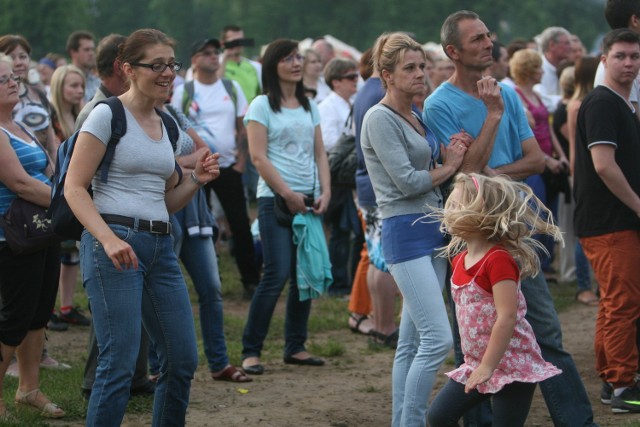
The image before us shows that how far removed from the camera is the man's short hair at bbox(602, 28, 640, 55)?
6660 mm

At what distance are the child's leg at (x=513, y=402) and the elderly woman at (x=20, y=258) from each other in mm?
2880

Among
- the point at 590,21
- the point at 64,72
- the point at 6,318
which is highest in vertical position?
the point at 590,21

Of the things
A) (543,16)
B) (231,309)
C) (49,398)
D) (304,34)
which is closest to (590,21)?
(543,16)

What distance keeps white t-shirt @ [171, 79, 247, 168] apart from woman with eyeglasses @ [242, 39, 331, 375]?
8.95ft

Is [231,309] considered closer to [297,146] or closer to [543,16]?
[297,146]

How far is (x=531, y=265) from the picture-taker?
4.96 m

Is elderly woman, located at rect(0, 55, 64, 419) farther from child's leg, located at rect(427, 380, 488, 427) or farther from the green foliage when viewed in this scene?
the green foliage

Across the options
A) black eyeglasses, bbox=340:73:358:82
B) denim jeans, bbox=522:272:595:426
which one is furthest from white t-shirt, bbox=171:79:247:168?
denim jeans, bbox=522:272:595:426

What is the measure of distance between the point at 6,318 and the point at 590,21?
182 ft

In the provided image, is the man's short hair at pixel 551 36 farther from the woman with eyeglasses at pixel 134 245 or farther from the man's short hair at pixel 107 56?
the woman with eyeglasses at pixel 134 245

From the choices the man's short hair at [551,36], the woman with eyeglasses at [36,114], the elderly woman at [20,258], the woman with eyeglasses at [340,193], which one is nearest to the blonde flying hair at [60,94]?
the woman with eyeglasses at [36,114]

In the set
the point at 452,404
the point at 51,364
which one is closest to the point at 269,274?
the point at 51,364

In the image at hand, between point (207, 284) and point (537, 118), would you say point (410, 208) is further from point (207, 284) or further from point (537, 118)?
point (537, 118)

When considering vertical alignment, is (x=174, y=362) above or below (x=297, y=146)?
below
